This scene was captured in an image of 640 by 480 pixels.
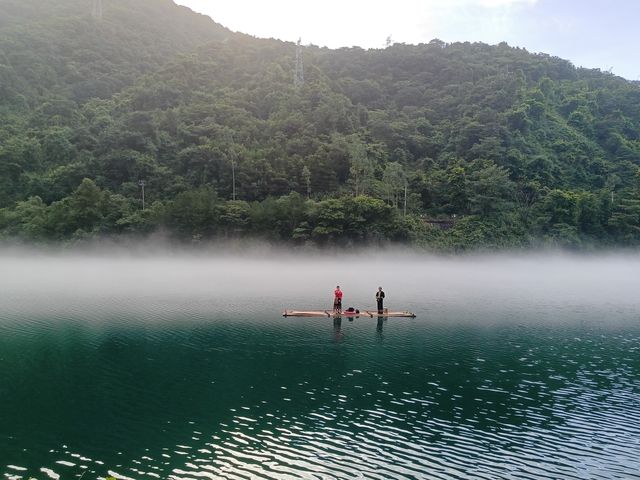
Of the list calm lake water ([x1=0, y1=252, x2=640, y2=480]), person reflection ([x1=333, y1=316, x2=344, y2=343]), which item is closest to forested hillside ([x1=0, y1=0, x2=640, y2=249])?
calm lake water ([x1=0, y1=252, x2=640, y2=480])

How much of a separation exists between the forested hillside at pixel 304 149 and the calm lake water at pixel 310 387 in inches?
1053

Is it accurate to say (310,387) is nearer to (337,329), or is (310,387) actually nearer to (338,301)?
(337,329)

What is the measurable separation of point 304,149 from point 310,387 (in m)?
63.0

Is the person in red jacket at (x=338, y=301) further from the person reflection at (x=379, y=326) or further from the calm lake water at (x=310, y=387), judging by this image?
the person reflection at (x=379, y=326)

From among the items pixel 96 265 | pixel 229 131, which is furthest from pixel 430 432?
pixel 229 131

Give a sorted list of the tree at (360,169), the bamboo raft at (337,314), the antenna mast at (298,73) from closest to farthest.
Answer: the bamboo raft at (337,314) < the tree at (360,169) < the antenna mast at (298,73)

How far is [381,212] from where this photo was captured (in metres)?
65.9

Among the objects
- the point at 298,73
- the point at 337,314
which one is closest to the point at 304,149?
the point at 298,73

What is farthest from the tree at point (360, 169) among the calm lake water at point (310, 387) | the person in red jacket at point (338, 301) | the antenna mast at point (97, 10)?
the antenna mast at point (97, 10)

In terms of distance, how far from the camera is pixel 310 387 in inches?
757

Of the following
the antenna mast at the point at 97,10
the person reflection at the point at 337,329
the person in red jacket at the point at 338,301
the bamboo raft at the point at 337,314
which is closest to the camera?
the person reflection at the point at 337,329

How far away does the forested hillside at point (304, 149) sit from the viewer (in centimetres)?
6681

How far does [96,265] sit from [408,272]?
3918 cm

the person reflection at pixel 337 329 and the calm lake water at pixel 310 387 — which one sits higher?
the calm lake water at pixel 310 387
